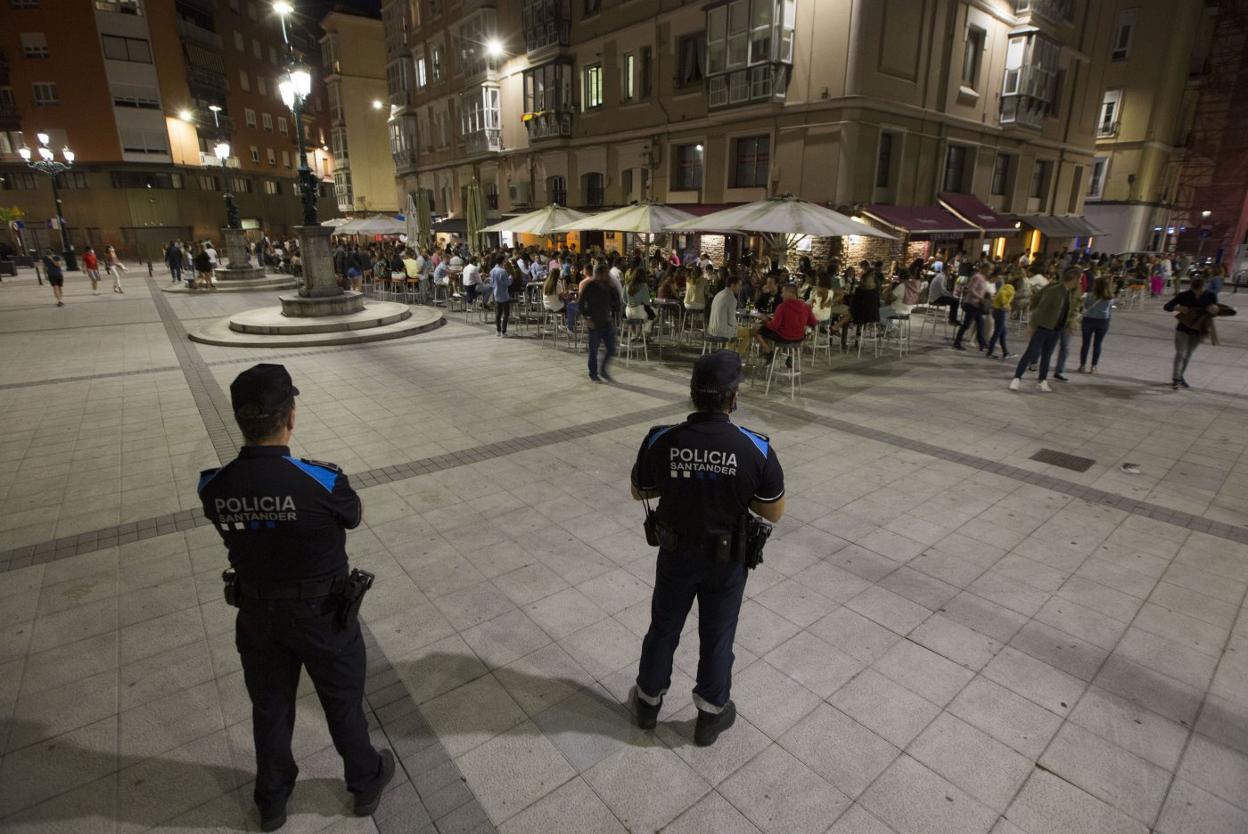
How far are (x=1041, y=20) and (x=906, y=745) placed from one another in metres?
27.1

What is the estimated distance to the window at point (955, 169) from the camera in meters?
20.9

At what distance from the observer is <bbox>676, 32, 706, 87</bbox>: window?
20469 mm

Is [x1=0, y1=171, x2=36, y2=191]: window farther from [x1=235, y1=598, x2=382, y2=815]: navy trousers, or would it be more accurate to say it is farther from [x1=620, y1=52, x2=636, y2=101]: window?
[x1=235, y1=598, x2=382, y2=815]: navy trousers

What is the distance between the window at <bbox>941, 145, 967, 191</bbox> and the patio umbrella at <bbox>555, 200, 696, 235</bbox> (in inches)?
499

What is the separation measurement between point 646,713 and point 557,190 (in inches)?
1072

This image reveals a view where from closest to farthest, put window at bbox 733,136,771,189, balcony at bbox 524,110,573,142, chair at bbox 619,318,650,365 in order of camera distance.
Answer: chair at bbox 619,318,650,365, window at bbox 733,136,771,189, balcony at bbox 524,110,573,142

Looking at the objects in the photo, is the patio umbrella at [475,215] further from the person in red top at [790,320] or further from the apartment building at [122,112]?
the apartment building at [122,112]

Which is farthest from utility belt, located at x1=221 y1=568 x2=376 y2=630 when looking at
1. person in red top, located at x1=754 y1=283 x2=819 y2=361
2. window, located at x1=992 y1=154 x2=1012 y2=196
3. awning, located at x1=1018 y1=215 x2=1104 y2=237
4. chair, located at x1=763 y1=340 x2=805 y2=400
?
awning, located at x1=1018 y1=215 x2=1104 y2=237

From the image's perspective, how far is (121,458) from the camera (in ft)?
22.9

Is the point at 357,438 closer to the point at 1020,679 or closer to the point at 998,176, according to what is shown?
the point at 1020,679

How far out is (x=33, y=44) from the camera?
37469mm

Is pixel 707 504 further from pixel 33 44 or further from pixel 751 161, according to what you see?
pixel 33 44

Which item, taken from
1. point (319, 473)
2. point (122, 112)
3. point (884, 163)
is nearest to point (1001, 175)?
point (884, 163)

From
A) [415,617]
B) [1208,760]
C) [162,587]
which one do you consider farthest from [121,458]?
[1208,760]
